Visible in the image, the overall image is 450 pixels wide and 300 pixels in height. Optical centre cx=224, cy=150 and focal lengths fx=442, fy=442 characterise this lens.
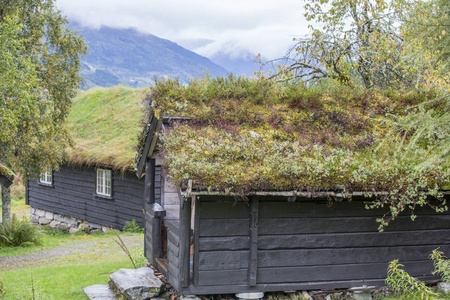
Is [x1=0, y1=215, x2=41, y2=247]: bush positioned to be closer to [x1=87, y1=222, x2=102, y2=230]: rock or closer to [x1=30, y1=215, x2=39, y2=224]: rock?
[x1=87, y1=222, x2=102, y2=230]: rock

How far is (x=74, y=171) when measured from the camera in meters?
19.8

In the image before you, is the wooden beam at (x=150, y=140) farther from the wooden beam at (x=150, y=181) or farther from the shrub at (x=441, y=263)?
the shrub at (x=441, y=263)

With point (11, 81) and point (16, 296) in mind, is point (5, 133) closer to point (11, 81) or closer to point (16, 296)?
point (11, 81)

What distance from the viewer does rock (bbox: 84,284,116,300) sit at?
27.9 feet

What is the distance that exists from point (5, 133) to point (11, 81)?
4.61 feet

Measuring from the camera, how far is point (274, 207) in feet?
24.4

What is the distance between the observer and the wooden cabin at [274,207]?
7.11 meters

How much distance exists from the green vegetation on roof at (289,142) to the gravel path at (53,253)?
7128mm

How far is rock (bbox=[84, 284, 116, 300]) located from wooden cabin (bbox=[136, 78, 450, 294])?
114 cm

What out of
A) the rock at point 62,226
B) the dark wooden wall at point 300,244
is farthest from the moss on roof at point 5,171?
the rock at point 62,226

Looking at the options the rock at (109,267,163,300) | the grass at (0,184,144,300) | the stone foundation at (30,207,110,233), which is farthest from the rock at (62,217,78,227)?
the rock at (109,267,163,300)

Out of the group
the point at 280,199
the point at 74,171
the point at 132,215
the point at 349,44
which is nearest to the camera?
the point at 280,199

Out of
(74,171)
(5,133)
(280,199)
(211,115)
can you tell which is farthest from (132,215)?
(280,199)

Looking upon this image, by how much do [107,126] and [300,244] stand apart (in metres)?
14.8
